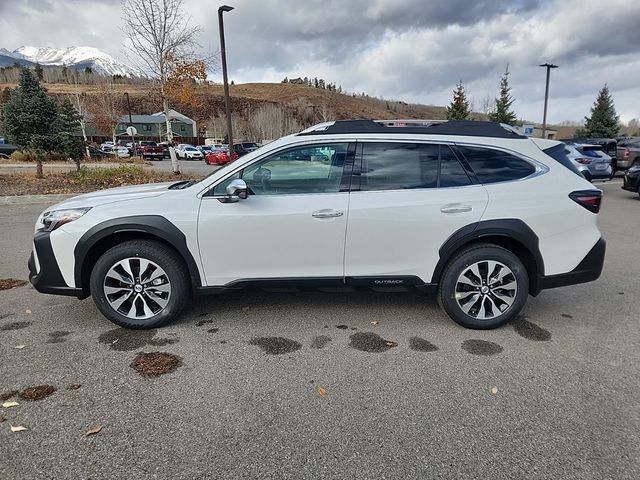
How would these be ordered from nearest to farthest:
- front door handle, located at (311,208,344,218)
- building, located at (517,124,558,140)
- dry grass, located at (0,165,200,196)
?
front door handle, located at (311,208,344,218) → dry grass, located at (0,165,200,196) → building, located at (517,124,558,140)

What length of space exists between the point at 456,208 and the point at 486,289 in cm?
78

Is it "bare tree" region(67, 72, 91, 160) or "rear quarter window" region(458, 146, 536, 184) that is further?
"bare tree" region(67, 72, 91, 160)

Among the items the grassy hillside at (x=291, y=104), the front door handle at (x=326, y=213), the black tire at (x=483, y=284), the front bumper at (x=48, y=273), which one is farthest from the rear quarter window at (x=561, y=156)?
the grassy hillside at (x=291, y=104)

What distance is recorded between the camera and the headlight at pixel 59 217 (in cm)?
352

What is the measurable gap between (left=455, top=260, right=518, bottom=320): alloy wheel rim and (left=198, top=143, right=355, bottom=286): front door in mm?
1115

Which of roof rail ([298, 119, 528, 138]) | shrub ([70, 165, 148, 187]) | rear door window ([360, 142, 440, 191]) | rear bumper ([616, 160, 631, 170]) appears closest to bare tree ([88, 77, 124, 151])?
shrub ([70, 165, 148, 187])

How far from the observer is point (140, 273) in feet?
11.7

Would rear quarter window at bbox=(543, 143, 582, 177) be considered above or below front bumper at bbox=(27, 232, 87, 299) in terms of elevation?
above

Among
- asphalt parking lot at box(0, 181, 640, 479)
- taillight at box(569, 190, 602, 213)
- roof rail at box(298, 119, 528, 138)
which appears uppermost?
roof rail at box(298, 119, 528, 138)

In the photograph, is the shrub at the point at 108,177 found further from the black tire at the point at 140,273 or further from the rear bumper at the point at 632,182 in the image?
the rear bumper at the point at 632,182

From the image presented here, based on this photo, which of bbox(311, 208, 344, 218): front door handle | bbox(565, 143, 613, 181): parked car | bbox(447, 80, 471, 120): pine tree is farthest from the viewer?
bbox(447, 80, 471, 120): pine tree


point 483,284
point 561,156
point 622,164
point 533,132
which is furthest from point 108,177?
point 533,132

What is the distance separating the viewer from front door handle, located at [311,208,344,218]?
11.3 feet

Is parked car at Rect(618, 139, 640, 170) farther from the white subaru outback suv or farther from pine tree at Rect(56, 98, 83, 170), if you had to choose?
pine tree at Rect(56, 98, 83, 170)
